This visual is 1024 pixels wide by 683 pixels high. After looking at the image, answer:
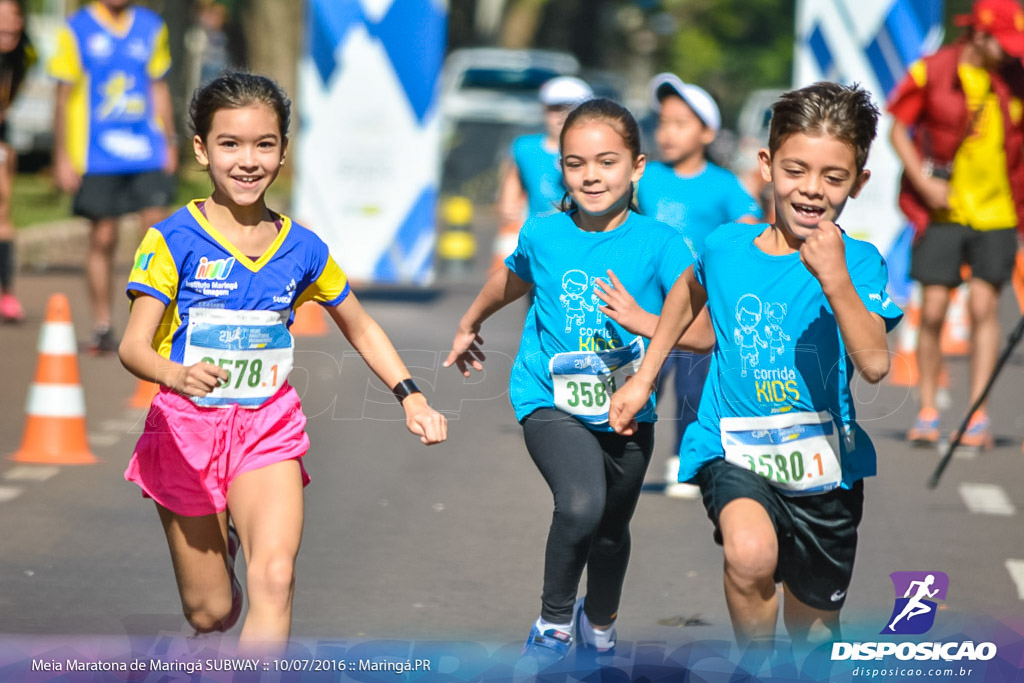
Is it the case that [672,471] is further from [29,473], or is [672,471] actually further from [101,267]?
[101,267]

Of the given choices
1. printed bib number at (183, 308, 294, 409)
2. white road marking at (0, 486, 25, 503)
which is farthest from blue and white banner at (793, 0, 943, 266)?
printed bib number at (183, 308, 294, 409)

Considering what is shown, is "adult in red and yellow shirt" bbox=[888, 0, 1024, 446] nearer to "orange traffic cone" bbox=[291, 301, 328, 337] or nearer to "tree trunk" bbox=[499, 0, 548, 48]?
"orange traffic cone" bbox=[291, 301, 328, 337]

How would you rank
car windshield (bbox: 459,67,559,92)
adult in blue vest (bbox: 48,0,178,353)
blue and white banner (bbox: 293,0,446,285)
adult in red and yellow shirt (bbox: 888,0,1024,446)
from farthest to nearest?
car windshield (bbox: 459,67,559,92)
blue and white banner (bbox: 293,0,446,285)
adult in blue vest (bbox: 48,0,178,353)
adult in red and yellow shirt (bbox: 888,0,1024,446)

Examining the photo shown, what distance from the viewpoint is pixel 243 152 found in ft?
14.2

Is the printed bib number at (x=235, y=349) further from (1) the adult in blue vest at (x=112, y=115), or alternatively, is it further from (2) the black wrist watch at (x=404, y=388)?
(1) the adult in blue vest at (x=112, y=115)

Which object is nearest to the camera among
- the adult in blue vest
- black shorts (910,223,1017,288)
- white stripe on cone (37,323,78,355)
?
white stripe on cone (37,323,78,355)

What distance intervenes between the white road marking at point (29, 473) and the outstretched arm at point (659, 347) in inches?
155

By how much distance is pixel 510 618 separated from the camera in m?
5.47

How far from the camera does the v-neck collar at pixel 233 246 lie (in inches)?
169

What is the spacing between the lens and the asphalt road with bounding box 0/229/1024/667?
535cm

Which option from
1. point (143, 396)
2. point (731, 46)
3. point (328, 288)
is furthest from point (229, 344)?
point (731, 46)

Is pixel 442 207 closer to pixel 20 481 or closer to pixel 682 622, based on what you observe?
pixel 20 481

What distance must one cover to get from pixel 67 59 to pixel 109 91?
13.5 inches

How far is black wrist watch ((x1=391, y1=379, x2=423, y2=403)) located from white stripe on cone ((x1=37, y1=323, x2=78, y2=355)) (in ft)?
13.1
